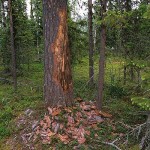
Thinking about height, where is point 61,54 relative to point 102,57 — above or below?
above

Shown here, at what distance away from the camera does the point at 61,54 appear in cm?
836

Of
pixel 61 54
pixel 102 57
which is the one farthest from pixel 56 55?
pixel 102 57

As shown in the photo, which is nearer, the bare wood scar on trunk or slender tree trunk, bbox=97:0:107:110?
the bare wood scar on trunk

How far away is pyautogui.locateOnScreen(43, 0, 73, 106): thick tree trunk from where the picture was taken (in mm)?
8219

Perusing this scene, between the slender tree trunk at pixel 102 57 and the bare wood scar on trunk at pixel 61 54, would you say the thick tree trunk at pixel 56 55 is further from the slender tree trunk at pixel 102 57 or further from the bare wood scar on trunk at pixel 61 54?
the slender tree trunk at pixel 102 57

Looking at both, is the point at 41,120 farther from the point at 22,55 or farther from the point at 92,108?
the point at 22,55

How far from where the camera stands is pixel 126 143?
7191 millimetres

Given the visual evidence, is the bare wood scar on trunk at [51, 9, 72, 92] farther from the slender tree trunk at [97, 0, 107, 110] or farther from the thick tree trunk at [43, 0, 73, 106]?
the slender tree trunk at [97, 0, 107, 110]

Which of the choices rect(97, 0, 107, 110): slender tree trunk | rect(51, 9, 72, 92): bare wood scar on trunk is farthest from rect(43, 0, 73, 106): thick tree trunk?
rect(97, 0, 107, 110): slender tree trunk

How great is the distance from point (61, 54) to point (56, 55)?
0.16m

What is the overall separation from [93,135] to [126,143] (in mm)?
1021

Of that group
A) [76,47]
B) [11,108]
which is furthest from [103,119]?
[76,47]

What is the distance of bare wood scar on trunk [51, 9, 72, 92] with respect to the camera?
8.29m

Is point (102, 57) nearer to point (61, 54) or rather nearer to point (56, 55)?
point (61, 54)
